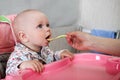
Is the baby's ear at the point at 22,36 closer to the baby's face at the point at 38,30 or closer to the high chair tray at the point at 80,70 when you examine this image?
the baby's face at the point at 38,30

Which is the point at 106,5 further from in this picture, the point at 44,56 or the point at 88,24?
the point at 44,56

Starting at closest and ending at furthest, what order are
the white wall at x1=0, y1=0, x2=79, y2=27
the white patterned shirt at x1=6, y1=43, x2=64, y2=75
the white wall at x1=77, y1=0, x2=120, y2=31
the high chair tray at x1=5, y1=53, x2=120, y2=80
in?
the high chair tray at x1=5, y1=53, x2=120, y2=80 → the white patterned shirt at x1=6, y1=43, x2=64, y2=75 → the white wall at x1=0, y1=0, x2=79, y2=27 → the white wall at x1=77, y1=0, x2=120, y2=31

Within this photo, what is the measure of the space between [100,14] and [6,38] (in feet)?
3.16

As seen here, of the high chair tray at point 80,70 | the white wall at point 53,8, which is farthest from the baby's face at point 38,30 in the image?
the white wall at point 53,8

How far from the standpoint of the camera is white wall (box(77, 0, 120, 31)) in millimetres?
1764

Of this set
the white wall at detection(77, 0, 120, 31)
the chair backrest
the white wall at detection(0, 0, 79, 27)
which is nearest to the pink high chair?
the chair backrest

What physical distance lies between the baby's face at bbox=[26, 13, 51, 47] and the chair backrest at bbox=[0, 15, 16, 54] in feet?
0.29

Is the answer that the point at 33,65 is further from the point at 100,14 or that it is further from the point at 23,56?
the point at 100,14

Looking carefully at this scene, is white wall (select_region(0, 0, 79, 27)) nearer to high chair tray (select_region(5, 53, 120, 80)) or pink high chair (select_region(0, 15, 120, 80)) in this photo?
pink high chair (select_region(0, 15, 120, 80))

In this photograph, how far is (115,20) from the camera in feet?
5.82

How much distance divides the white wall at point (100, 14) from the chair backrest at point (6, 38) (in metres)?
0.93

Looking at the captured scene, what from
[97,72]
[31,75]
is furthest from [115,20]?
[31,75]

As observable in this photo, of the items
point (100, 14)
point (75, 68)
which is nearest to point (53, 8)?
point (100, 14)

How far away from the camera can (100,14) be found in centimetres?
184
